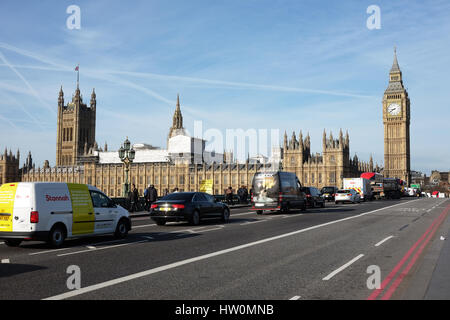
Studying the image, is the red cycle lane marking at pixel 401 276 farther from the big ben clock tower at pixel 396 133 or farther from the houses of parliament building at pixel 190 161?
the big ben clock tower at pixel 396 133

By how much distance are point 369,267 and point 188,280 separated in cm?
392

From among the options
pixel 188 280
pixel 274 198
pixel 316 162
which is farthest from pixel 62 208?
pixel 316 162

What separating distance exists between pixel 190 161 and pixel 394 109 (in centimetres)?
6668

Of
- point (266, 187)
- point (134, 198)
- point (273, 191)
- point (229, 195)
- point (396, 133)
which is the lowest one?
point (229, 195)

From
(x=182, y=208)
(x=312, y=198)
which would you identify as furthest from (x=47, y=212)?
(x=312, y=198)

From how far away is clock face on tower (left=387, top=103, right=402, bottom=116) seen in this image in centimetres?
13800

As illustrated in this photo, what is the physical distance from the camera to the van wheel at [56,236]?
39.9 feet

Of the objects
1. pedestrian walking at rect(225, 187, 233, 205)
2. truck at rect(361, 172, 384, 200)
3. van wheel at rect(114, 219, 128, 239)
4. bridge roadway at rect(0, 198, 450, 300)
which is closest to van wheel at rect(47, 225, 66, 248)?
bridge roadway at rect(0, 198, 450, 300)

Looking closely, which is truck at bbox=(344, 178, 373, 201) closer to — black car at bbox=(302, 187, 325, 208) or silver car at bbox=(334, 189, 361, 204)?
silver car at bbox=(334, 189, 361, 204)

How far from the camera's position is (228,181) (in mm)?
113188

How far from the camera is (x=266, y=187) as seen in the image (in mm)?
26938

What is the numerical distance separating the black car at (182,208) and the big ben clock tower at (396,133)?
4917 inches

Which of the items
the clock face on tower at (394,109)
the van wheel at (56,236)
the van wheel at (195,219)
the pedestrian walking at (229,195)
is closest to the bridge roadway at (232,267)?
the van wheel at (56,236)

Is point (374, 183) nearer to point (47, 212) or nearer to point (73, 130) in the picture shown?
point (47, 212)
